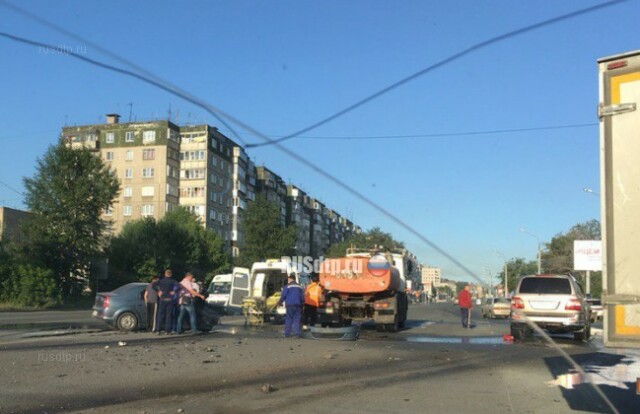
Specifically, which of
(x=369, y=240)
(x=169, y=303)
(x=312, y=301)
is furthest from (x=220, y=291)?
(x=369, y=240)

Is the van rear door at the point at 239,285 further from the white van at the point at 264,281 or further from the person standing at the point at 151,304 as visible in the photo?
the person standing at the point at 151,304

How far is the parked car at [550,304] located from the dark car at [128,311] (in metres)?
8.97

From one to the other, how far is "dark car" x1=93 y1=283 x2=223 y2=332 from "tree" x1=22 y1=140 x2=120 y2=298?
33189 millimetres

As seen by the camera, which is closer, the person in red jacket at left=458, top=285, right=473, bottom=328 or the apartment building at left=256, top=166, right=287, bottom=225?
the person in red jacket at left=458, top=285, right=473, bottom=328

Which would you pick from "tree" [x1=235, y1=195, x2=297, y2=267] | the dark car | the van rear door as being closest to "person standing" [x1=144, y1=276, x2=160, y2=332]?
the dark car

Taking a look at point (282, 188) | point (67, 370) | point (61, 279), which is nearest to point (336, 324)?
point (67, 370)

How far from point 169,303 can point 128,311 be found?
68.6 inches

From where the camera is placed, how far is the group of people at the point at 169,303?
16.9 metres

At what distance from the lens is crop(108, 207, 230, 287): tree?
2290 inches

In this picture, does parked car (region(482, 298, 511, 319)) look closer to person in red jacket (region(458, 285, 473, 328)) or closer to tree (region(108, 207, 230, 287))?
person in red jacket (region(458, 285, 473, 328))

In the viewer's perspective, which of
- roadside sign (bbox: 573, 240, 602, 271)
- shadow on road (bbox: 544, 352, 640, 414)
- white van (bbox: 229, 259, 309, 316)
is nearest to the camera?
shadow on road (bbox: 544, 352, 640, 414)

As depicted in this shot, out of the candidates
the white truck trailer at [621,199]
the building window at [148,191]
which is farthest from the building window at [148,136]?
the white truck trailer at [621,199]

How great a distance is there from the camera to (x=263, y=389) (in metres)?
8.70

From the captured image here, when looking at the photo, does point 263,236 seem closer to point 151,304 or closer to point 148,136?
point 148,136
